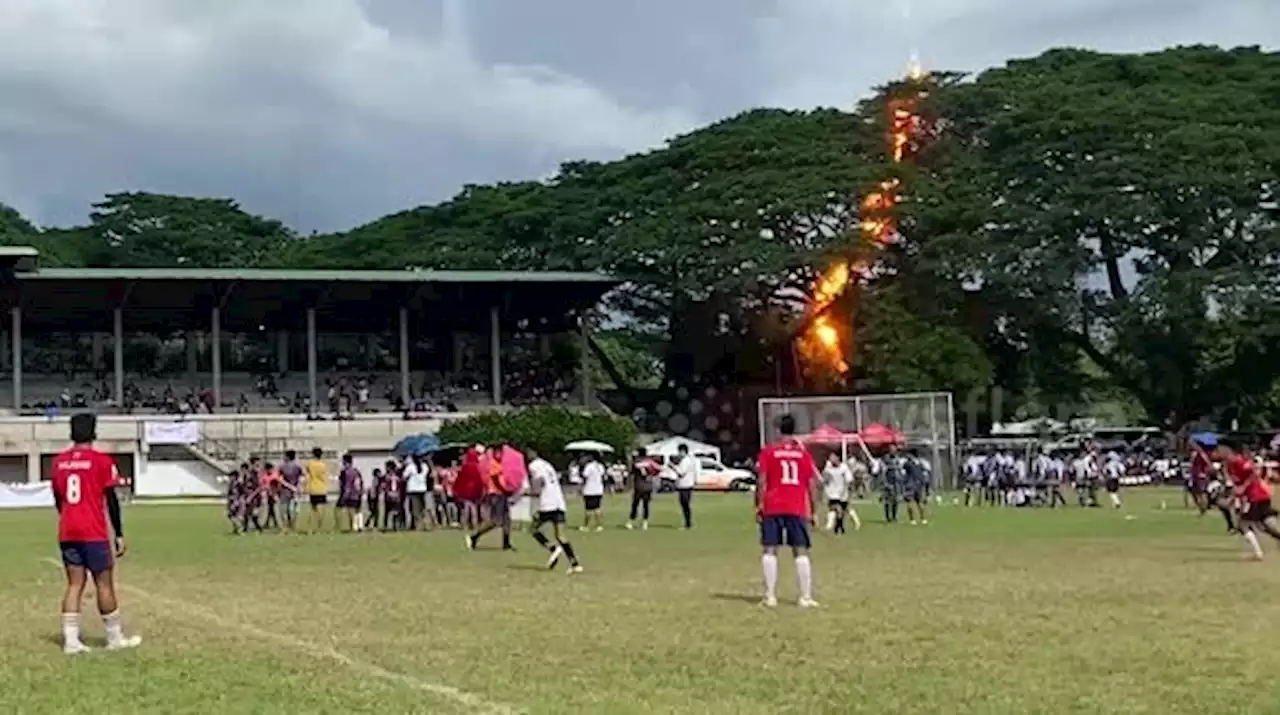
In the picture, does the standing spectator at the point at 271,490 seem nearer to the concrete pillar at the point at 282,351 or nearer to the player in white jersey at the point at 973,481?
the player in white jersey at the point at 973,481

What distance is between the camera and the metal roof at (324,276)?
6869 cm

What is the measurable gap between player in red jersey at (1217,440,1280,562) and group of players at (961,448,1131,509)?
20.3 metres

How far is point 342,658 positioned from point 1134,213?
52064 mm

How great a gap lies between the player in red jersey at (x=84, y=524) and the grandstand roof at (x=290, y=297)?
56506 millimetres

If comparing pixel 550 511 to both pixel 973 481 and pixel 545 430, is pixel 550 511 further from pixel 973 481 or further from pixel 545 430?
pixel 545 430

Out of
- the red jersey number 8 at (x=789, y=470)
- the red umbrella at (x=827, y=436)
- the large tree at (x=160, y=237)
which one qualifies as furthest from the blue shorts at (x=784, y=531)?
the large tree at (x=160, y=237)

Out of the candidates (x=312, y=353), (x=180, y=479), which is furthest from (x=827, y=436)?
(x=312, y=353)

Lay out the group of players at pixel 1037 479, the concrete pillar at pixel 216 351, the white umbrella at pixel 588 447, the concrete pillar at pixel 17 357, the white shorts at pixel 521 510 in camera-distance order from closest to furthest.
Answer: the white shorts at pixel 521 510 < the group of players at pixel 1037 479 < the white umbrella at pixel 588 447 < the concrete pillar at pixel 17 357 < the concrete pillar at pixel 216 351

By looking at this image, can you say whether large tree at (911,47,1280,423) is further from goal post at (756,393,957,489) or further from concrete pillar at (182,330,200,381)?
concrete pillar at (182,330,200,381)

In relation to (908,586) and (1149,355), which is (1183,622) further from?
(1149,355)

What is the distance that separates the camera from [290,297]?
244ft

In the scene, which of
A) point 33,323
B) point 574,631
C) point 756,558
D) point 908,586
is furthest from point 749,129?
point 574,631

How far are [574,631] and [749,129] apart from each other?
61.2m

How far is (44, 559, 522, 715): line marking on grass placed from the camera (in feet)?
35.6
